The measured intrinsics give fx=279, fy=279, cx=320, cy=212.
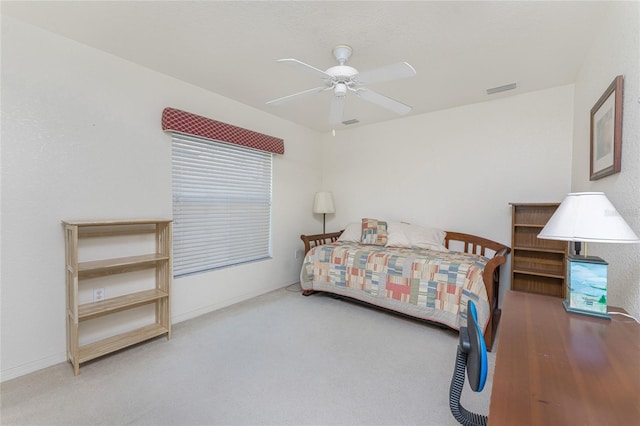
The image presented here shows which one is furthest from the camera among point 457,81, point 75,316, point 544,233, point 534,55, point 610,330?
point 457,81

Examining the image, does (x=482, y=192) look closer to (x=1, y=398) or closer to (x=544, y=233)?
(x=544, y=233)

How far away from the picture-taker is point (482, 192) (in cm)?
330

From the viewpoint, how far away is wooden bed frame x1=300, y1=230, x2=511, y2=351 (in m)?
2.38

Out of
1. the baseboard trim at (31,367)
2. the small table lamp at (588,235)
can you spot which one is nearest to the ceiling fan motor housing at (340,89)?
the small table lamp at (588,235)

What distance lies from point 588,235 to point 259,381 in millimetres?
1954

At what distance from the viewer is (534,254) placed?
113 inches

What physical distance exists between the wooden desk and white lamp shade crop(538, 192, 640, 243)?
1.15 feet

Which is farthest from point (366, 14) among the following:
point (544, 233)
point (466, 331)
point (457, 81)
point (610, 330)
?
point (610, 330)

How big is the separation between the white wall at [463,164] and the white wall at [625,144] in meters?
1.11

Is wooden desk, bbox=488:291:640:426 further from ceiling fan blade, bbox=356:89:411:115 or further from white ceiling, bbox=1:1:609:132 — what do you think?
white ceiling, bbox=1:1:609:132

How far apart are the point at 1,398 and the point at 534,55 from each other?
4.40 metres

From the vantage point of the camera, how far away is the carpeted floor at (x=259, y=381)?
1569 mm

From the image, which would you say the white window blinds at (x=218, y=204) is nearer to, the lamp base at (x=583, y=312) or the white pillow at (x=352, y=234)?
the white pillow at (x=352, y=234)

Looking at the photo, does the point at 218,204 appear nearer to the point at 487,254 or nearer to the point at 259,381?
the point at 259,381
